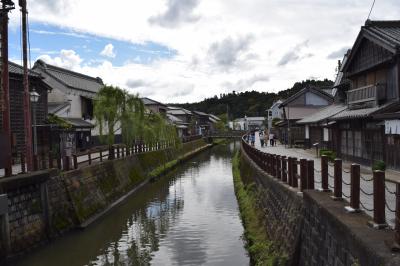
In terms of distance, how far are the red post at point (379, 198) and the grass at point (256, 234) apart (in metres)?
3.58

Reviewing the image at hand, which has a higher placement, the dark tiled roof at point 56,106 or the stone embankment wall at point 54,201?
the dark tiled roof at point 56,106

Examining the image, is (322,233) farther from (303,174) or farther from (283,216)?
(283,216)

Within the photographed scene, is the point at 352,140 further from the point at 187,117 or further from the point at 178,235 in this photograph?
the point at 187,117

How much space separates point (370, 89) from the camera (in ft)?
64.3

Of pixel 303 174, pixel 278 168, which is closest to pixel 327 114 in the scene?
pixel 278 168

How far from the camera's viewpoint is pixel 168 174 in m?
36.1

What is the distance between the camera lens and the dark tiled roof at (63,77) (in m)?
35.3

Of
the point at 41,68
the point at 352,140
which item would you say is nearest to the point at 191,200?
the point at 352,140

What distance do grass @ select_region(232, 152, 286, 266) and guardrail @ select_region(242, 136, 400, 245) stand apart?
155 cm

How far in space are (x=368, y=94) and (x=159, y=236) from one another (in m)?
11.7

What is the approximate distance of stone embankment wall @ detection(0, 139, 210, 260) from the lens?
13031 millimetres

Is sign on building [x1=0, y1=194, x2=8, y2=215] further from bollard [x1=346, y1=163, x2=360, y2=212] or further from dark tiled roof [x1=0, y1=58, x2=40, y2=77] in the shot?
dark tiled roof [x1=0, y1=58, x2=40, y2=77]

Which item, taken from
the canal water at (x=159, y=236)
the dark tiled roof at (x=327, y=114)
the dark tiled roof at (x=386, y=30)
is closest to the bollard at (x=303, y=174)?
the canal water at (x=159, y=236)

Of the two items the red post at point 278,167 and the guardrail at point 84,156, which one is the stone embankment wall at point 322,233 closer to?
the red post at point 278,167
